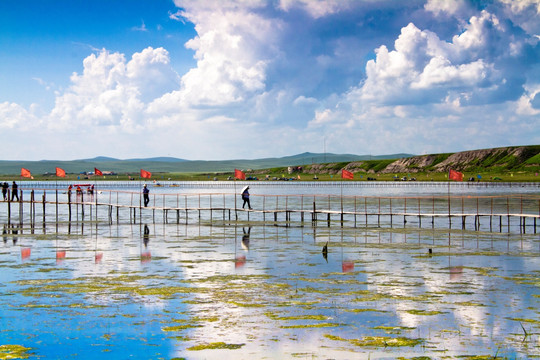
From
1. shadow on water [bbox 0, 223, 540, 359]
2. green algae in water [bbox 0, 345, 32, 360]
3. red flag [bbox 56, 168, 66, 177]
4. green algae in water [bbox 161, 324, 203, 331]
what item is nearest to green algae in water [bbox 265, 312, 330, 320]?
shadow on water [bbox 0, 223, 540, 359]

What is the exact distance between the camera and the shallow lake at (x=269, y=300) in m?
12.9

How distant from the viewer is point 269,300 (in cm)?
1741

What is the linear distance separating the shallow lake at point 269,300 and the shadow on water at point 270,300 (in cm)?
5

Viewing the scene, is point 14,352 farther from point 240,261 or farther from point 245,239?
point 245,239

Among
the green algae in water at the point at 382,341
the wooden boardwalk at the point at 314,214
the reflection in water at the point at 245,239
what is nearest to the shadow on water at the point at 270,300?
the green algae in water at the point at 382,341

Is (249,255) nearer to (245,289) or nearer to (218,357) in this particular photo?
(245,289)

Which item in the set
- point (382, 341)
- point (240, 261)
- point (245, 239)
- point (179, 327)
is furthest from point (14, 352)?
point (245, 239)

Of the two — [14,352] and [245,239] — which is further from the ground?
[14,352]

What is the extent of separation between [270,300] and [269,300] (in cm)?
3

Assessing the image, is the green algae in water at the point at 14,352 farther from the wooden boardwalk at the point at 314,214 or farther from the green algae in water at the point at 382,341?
the wooden boardwalk at the point at 314,214

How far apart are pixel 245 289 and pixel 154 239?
17588mm

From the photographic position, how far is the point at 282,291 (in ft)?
61.6

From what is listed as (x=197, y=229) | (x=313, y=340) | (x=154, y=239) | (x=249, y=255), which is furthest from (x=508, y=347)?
(x=197, y=229)

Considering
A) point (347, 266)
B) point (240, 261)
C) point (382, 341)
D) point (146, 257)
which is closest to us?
point (382, 341)
